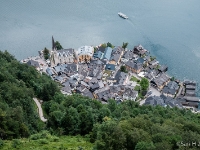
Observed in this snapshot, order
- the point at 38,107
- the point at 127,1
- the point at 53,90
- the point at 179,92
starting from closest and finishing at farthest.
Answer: the point at 38,107
the point at 53,90
the point at 179,92
the point at 127,1

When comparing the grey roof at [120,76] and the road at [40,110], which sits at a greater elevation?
the grey roof at [120,76]

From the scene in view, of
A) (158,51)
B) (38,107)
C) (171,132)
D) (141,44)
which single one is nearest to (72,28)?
(141,44)

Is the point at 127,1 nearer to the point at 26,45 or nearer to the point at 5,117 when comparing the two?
the point at 26,45

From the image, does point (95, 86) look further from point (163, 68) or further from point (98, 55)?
point (163, 68)

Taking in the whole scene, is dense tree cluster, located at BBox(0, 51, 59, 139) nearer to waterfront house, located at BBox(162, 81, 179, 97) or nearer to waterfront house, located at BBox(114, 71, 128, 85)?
waterfront house, located at BBox(114, 71, 128, 85)

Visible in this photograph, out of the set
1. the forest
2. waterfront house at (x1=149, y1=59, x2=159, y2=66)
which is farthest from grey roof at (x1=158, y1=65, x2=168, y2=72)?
the forest

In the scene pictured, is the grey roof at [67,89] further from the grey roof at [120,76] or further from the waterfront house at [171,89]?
the waterfront house at [171,89]

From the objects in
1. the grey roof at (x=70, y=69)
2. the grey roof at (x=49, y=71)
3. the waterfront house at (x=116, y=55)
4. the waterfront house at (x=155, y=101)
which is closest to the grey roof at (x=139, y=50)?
the waterfront house at (x=116, y=55)
